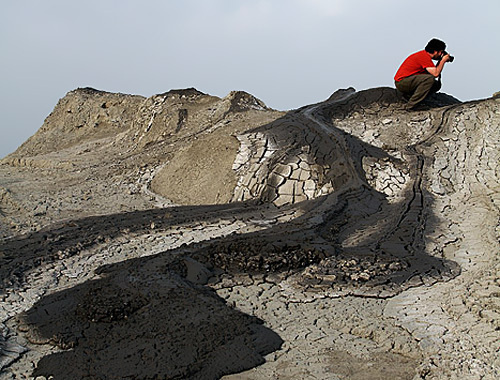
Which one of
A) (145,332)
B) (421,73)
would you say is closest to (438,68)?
(421,73)

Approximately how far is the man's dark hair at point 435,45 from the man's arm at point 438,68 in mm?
159

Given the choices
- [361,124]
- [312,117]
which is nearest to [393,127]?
[361,124]

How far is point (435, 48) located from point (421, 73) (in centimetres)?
47

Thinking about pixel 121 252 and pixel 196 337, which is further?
pixel 121 252

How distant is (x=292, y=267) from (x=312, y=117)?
4658 mm

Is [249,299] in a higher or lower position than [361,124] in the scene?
lower

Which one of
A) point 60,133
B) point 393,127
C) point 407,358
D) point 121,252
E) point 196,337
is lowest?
point 407,358

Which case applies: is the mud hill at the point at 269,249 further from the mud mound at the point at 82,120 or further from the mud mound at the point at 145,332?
the mud mound at the point at 82,120

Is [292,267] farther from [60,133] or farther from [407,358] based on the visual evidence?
[60,133]

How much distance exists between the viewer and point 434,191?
660 cm

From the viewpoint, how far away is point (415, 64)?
8.55m

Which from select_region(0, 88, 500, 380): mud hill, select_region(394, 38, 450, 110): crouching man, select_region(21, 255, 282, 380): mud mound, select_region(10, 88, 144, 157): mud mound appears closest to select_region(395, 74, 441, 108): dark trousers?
select_region(394, 38, 450, 110): crouching man

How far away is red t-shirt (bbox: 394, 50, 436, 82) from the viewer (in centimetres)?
842

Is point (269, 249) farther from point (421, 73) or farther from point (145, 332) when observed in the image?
point (421, 73)
